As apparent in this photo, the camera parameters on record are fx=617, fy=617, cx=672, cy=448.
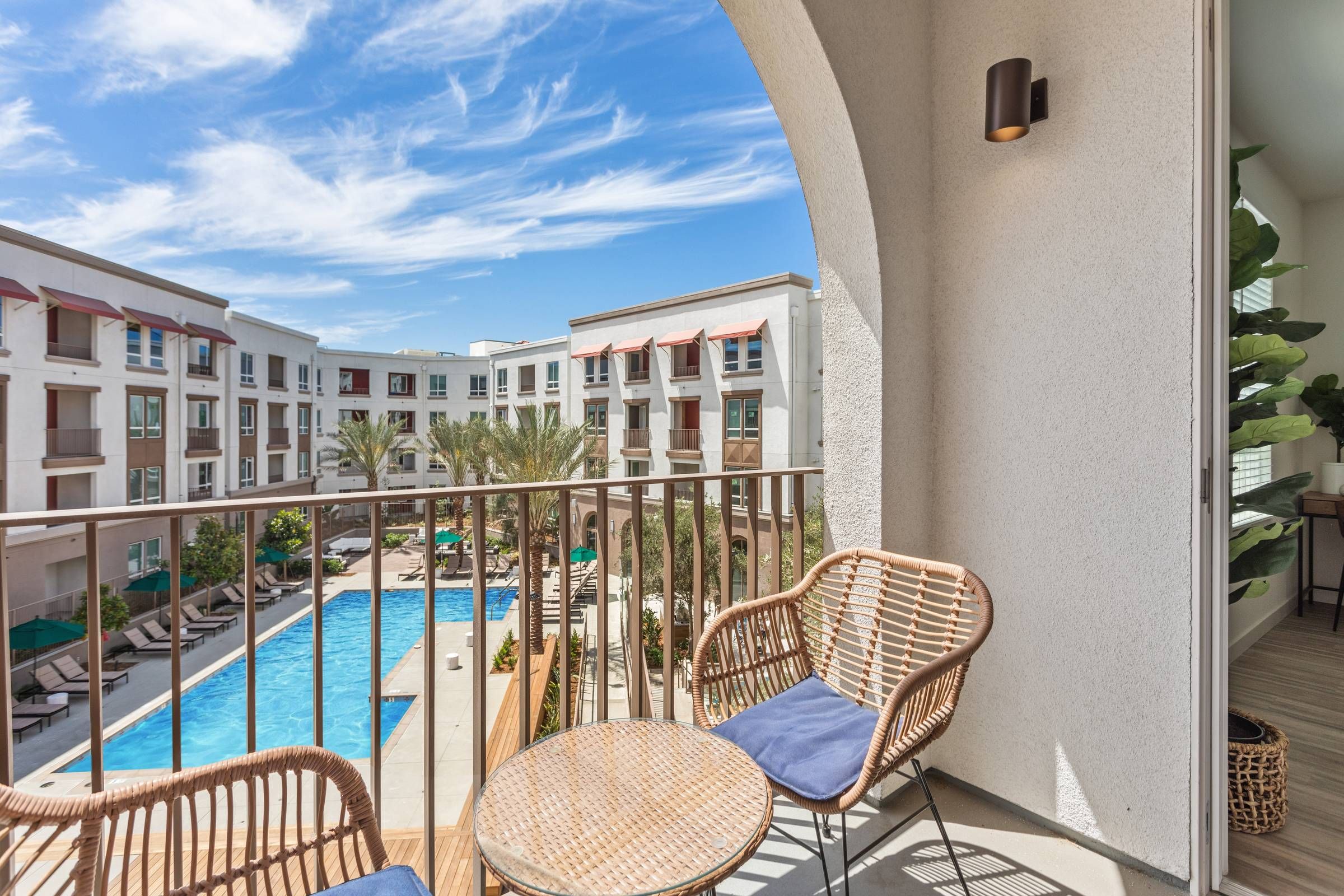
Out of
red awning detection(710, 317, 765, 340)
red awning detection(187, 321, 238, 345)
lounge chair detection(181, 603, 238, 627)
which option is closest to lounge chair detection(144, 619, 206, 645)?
lounge chair detection(181, 603, 238, 627)

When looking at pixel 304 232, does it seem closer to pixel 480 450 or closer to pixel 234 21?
pixel 234 21

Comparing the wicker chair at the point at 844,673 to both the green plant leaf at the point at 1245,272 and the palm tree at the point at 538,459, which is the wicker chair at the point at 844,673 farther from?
the palm tree at the point at 538,459

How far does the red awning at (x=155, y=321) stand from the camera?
15.9 meters

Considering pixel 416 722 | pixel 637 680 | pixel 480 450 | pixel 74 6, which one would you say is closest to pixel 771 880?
pixel 637 680

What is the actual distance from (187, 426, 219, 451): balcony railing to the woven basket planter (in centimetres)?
2233

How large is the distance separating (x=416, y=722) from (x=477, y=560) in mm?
9231

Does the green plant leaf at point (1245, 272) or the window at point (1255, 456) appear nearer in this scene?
the green plant leaf at point (1245, 272)

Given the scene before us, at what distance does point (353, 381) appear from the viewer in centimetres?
2822

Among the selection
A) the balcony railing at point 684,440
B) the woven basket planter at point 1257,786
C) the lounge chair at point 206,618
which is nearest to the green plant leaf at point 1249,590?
the woven basket planter at point 1257,786

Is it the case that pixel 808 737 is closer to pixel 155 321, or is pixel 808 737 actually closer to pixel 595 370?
pixel 595 370

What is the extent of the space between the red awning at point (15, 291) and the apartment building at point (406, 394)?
13752mm

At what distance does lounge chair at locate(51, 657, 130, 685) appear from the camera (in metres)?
10.8

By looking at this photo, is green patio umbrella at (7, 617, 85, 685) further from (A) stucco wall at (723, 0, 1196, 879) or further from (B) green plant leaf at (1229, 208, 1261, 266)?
(B) green plant leaf at (1229, 208, 1261, 266)

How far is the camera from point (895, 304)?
200 cm
